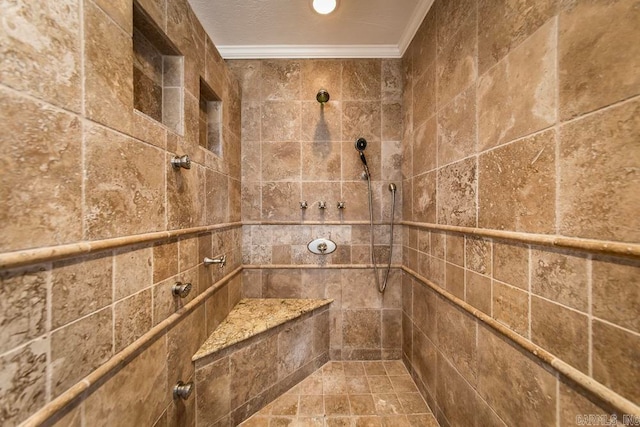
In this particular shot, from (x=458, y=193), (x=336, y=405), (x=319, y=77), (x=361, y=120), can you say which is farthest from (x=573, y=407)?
(x=319, y=77)

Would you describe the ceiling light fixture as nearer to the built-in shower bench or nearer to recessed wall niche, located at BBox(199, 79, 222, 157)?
recessed wall niche, located at BBox(199, 79, 222, 157)

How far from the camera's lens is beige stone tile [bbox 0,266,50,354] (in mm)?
474

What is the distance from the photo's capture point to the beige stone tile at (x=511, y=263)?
2.54ft

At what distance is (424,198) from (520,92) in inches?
30.8

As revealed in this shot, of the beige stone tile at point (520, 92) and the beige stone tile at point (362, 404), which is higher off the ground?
the beige stone tile at point (520, 92)

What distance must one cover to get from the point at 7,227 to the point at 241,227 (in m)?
1.38

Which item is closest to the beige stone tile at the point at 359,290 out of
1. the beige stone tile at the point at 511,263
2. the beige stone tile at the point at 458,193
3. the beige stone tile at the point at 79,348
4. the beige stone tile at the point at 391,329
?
the beige stone tile at the point at 391,329

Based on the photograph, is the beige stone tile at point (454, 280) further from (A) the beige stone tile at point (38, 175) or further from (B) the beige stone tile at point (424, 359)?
(A) the beige stone tile at point (38, 175)

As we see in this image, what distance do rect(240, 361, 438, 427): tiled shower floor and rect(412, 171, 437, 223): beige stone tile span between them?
3.94 ft

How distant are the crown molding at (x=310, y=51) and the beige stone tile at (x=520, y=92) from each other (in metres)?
1.12

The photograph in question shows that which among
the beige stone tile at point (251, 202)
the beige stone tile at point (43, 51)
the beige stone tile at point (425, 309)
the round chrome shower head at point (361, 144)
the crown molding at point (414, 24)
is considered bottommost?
the beige stone tile at point (425, 309)

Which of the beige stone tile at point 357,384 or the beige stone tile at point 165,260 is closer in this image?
the beige stone tile at point 165,260

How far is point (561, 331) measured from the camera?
2.15 feet

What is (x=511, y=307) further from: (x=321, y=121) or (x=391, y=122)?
(x=321, y=121)
